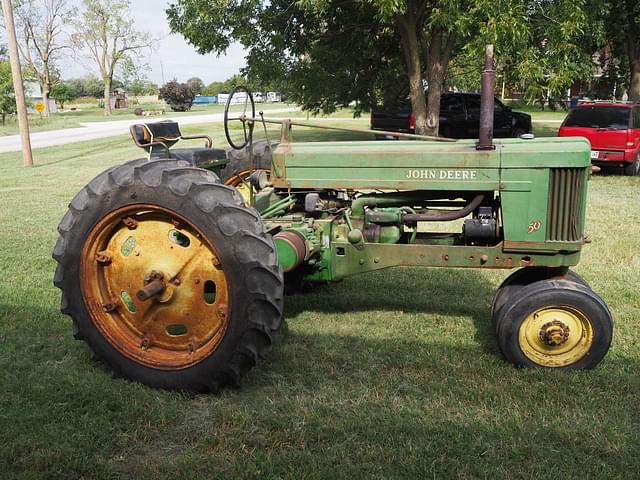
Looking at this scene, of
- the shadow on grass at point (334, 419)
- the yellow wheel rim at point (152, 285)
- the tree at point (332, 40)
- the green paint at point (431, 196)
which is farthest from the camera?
the tree at point (332, 40)

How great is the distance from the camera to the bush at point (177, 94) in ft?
164

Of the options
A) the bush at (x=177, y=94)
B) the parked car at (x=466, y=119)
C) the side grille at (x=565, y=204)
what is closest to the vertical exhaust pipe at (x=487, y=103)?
the side grille at (x=565, y=204)

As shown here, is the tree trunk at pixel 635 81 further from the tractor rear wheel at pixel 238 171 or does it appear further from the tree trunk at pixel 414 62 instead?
the tractor rear wheel at pixel 238 171

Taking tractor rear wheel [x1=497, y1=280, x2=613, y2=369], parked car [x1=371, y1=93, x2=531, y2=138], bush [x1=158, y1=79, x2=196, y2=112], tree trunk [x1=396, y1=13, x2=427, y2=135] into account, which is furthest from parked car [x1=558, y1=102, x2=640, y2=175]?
bush [x1=158, y1=79, x2=196, y2=112]

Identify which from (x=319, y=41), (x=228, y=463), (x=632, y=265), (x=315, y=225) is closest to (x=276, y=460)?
(x=228, y=463)

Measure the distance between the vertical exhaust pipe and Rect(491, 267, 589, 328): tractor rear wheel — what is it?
2.77 ft

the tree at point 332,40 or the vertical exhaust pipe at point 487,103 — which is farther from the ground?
the tree at point 332,40

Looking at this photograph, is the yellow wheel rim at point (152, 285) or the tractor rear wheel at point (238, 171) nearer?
the yellow wheel rim at point (152, 285)

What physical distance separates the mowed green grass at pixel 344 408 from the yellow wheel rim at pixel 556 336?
0.38 feet

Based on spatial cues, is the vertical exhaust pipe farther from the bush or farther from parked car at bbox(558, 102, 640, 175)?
the bush

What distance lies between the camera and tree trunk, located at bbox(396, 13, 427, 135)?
14.1 meters

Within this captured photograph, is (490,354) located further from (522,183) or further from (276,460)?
(276,460)

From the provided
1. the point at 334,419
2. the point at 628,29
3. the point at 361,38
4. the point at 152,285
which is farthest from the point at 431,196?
the point at 628,29

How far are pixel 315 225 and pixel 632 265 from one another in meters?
3.54
